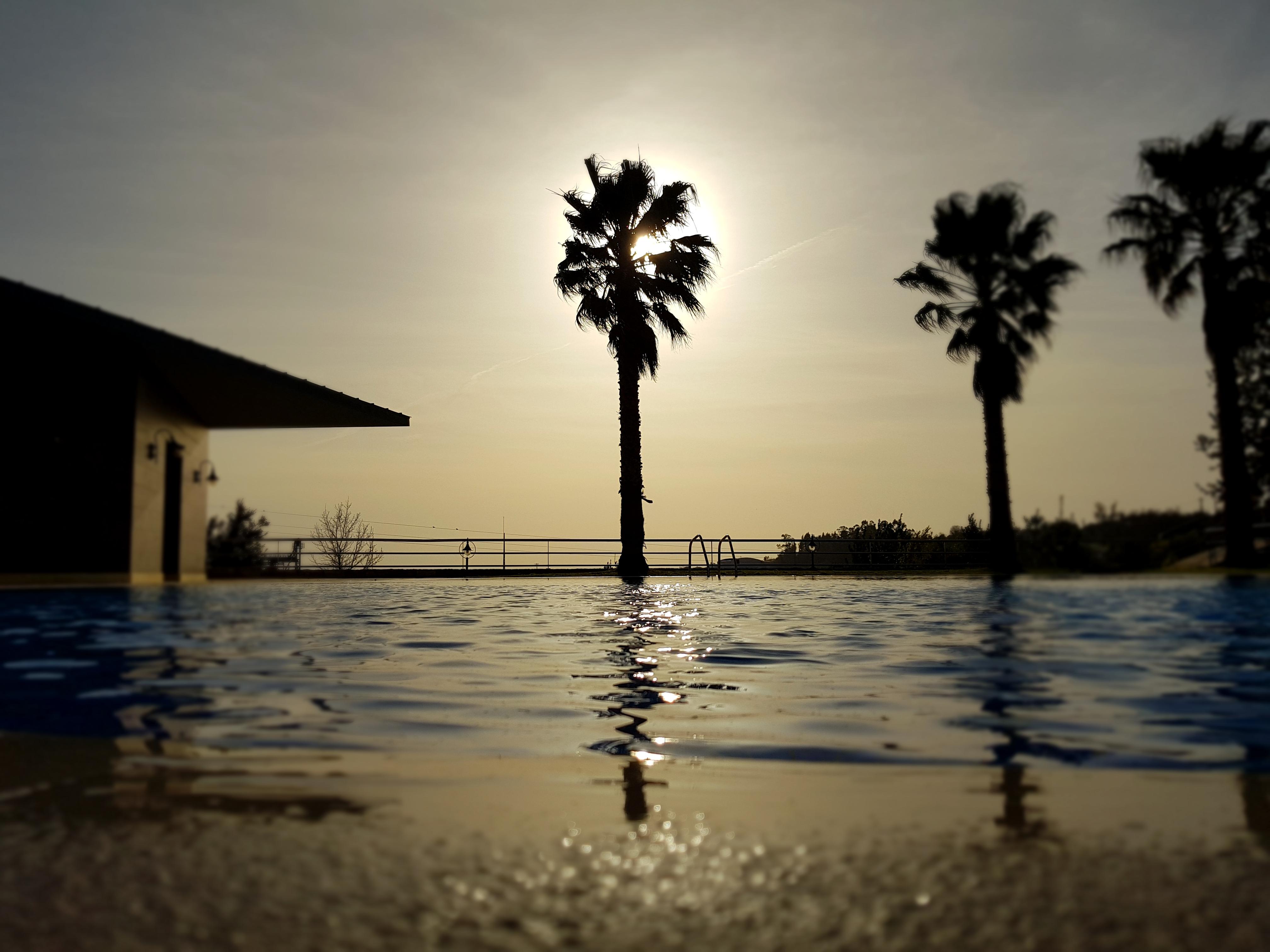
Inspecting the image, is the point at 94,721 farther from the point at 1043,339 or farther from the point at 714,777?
the point at 1043,339

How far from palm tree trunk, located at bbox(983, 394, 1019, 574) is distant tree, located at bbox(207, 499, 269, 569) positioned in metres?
17.4

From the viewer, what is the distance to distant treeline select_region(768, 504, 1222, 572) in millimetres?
25859

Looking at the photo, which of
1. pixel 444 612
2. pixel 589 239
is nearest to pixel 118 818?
pixel 444 612

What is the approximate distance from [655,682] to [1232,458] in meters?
22.4

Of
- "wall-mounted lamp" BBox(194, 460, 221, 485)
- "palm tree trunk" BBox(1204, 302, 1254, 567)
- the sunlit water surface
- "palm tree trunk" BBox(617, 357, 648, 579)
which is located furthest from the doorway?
"palm tree trunk" BBox(1204, 302, 1254, 567)

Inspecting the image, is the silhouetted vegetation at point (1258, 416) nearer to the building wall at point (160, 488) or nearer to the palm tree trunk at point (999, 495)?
the palm tree trunk at point (999, 495)

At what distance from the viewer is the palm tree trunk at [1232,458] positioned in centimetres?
2270

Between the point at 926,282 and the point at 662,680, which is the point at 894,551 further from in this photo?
the point at 662,680

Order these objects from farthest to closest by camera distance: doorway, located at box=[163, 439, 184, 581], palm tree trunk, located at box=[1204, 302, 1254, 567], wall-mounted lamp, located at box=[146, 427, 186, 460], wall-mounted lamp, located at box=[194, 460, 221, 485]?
palm tree trunk, located at box=[1204, 302, 1254, 567] < wall-mounted lamp, located at box=[194, 460, 221, 485] < doorway, located at box=[163, 439, 184, 581] < wall-mounted lamp, located at box=[146, 427, 186, 460]

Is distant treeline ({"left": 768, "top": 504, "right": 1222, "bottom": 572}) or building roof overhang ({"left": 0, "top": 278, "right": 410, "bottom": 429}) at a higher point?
building roof overhang ({"left": 0, "top": 278, "right": 410, "bottom": 429})

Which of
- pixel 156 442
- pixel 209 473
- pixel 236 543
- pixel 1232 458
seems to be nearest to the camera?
pixel 156 442

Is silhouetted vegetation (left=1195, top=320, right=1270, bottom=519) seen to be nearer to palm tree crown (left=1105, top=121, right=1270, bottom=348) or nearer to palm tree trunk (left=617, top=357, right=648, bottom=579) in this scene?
palm tree crown (left=1105, top=121, right=1270, bottom=348)

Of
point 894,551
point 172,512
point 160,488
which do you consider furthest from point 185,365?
point 894,551

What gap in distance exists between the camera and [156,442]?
16.4 metres
